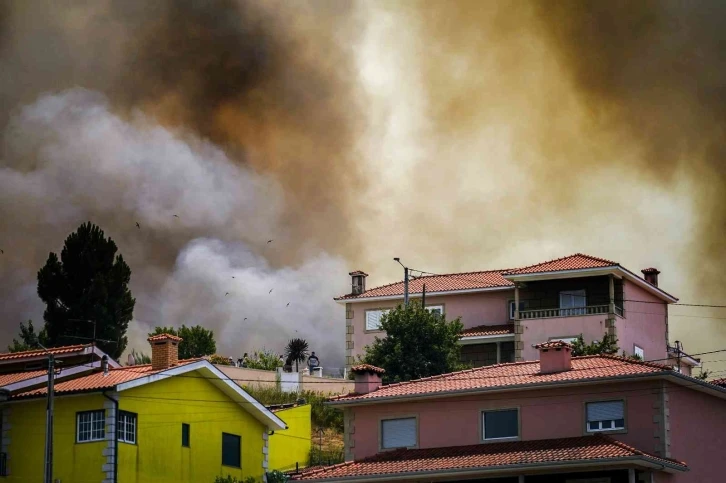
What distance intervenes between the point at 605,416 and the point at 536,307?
3017 centimetres

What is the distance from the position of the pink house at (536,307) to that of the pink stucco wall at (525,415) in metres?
26.1

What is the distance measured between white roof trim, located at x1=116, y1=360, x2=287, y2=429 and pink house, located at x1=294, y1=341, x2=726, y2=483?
6764mm

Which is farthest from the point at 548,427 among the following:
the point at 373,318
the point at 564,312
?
the point at 373,318

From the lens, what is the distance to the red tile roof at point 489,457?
2016 inches

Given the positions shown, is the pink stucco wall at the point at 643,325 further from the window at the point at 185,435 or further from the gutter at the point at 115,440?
the gutter at the point at 115,440

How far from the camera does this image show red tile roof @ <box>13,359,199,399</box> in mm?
58000

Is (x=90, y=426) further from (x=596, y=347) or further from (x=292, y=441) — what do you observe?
(x=596, y=347)

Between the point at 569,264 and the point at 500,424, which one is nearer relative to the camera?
the point at 500,424

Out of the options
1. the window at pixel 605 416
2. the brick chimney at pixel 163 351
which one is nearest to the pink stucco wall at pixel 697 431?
the window at pixel 605 416

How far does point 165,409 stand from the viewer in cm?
6075

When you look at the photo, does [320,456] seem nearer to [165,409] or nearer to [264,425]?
[264,425]

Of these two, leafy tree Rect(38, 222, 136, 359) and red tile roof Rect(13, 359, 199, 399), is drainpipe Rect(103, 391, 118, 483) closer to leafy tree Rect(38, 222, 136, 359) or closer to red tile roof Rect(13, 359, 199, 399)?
red tile roof Rect(13, 359, 199, 399)

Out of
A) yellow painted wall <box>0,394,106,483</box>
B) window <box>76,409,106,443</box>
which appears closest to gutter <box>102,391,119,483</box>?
yellow painted wall <box>0,394,106,483</box>

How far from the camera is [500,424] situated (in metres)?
56.6
